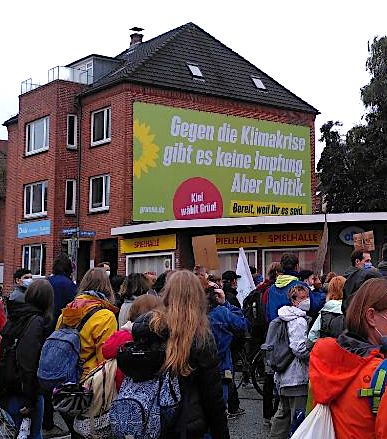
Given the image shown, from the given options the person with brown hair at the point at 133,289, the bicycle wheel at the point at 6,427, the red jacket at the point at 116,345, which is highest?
the person with brown hair at the point at 133,289

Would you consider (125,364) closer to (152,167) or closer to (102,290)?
(102,290)

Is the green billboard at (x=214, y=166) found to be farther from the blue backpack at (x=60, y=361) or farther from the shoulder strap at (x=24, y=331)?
the blue backpack at (x=60, y=361)

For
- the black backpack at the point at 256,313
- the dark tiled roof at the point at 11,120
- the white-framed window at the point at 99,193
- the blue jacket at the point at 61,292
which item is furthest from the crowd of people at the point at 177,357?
the dark tiled roof at the point at 11,120

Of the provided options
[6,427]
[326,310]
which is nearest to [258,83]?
[326,310]

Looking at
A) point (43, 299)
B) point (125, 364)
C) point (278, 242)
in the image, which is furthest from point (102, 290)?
point (278, 242)

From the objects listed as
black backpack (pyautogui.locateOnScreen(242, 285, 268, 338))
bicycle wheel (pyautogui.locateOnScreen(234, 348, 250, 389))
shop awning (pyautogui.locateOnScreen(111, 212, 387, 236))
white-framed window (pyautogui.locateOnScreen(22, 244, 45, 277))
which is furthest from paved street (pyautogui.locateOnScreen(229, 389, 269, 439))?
white-framed window (pyautogui.locateOnScreen(22, 244, 45, 277))

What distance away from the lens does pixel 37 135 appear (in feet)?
101

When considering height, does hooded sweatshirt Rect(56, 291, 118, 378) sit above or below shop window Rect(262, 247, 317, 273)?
below

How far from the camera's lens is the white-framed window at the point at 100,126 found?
2830 centimetres

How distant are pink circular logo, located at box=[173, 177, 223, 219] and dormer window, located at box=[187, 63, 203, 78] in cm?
421

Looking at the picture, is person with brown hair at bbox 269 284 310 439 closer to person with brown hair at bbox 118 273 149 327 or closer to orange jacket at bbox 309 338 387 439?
person with brown hair at bbox 118 273 149 327

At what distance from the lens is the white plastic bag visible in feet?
10.2

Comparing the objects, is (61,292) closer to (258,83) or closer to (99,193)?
(99,193)

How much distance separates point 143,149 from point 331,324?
70.7ft
